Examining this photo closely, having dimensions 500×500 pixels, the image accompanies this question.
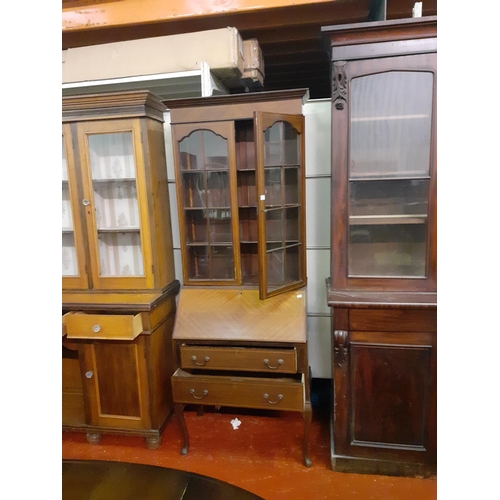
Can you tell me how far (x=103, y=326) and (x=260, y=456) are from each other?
3.52 feet

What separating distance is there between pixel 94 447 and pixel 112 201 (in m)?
1.41

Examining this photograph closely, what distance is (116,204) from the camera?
6.93ft

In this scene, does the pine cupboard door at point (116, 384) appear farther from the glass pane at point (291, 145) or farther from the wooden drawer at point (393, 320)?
the glass pane at point (291, 145)

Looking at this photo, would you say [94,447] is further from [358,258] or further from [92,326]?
[358,258]

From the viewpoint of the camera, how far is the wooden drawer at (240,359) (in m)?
1.76

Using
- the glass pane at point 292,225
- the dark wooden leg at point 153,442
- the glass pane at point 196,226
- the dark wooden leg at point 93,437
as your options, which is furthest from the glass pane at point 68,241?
the glass pane at point 292,225

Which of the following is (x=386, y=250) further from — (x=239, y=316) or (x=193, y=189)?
(x=193, y=189)

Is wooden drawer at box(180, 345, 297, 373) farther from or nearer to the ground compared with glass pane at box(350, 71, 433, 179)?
nearer to the ground

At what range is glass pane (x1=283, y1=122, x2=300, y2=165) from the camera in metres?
1.88

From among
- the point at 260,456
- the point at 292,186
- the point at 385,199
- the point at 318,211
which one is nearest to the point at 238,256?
the point at 292,186

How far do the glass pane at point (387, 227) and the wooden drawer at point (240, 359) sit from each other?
542 mm

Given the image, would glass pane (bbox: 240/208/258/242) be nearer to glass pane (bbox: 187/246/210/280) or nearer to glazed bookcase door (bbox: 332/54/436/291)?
glass pane (bbox: 187/246/210/280)

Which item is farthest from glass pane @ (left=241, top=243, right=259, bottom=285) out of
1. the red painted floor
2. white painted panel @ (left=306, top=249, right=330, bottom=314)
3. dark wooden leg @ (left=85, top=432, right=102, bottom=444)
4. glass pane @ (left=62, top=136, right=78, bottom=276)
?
dark wooden leg @ (left=85, top=432, right=102, bottom=444)
